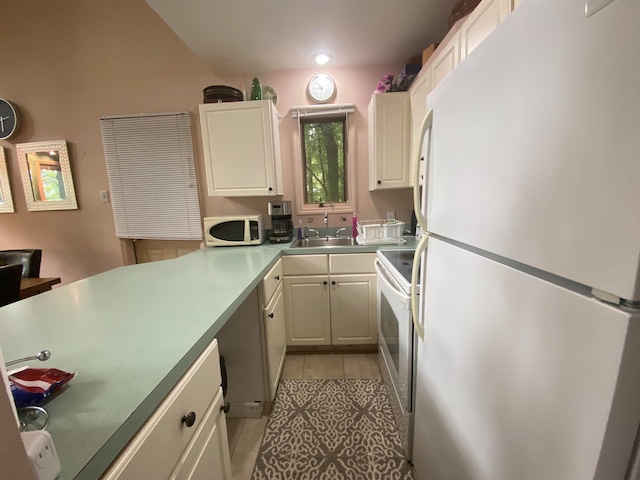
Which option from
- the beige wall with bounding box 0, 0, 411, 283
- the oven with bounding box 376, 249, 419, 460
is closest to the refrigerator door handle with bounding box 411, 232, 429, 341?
the oven with bounding box 376, 249, 419, 460

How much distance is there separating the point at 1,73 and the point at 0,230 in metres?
1.61

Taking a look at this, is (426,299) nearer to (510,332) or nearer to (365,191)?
(510,332)

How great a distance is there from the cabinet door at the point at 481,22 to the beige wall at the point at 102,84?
1.19 m

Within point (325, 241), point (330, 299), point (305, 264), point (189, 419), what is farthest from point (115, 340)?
point (325, 241)

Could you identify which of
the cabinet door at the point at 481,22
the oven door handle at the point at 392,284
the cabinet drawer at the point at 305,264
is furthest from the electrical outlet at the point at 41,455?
the cabinet drawer at the point at 305,264

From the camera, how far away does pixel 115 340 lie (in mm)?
697

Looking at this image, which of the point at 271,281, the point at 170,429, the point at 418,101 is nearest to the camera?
the point at 170,429

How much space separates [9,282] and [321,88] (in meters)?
2.58

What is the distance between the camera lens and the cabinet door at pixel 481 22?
39.1 inches

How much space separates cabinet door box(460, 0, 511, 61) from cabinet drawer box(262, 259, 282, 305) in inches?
58.8

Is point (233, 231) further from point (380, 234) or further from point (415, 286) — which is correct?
point (415, 286)

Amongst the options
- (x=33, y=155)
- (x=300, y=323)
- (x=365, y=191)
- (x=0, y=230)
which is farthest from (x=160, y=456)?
(x=0, y=230)

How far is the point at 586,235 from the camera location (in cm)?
37

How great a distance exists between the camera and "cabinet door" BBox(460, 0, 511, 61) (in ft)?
3.26
